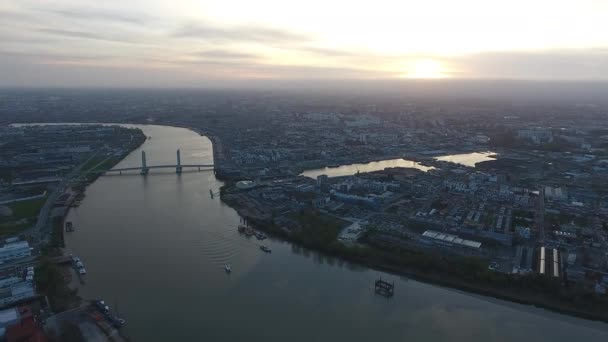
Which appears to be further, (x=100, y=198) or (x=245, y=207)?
(x=100, y=198)

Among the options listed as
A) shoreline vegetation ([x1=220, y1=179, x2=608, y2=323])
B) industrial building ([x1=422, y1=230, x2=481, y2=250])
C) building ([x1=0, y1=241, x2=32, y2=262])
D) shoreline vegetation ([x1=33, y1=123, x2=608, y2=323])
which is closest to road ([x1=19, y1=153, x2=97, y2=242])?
shoreline vegetation ([x1=33, y1=123, x2=608, y2=323])

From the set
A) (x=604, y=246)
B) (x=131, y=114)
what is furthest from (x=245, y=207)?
(x=131, y=114)

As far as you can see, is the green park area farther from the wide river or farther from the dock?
the dock

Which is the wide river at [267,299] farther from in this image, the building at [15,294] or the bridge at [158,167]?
the bridge at [158,167]

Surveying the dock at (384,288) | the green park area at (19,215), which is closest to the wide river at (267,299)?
the dock at (384,288)

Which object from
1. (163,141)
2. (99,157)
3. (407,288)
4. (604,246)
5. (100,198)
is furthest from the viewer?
(163,141)

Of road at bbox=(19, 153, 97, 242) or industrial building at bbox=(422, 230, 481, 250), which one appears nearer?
industrial building at bbox=(422, 230, 481, 250)

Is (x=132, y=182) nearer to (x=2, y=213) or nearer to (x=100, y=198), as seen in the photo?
(x=100, y=198)
